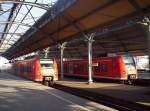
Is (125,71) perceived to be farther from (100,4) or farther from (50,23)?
(100,4)

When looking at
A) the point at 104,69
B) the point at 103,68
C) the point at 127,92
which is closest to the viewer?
the point at 127,92

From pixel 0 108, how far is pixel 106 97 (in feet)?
26.7

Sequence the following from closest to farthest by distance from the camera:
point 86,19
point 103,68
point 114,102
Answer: point 114,102 → point 86,19 → point 103,68

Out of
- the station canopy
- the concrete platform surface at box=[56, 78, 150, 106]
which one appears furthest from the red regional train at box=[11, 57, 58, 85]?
the concrete platform surface at box=[56, 78, 150, 106]

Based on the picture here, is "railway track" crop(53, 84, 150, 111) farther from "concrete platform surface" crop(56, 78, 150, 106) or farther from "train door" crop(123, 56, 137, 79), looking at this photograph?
"train door" crop(123, 56, 137, 79)

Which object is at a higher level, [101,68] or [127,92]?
[101,68]

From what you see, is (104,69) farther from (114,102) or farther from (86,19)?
(114,102)

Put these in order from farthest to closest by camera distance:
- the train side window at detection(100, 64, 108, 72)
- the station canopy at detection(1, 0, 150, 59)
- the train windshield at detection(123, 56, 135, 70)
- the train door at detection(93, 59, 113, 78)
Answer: the train side window at detection(100, 64, 108, 72) < the train door at detection(93, 59, 113, 78) < the train windshield at detection(123, 56, 135, 70) < the station canopy at detection(1, 0, 150, 59)

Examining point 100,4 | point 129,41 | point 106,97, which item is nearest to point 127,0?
point 100,4

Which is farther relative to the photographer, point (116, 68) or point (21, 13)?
point (116, 68)

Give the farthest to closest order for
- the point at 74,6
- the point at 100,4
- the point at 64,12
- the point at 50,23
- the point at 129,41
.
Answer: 1. the point at 129,41
2. the point at 50,23
3. the point at 64,12
4. the point at 74,6
5. the point at 100,4

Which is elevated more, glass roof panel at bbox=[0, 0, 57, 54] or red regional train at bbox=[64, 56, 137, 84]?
glass roof panel at bbox=[0, 0, 57, 54]

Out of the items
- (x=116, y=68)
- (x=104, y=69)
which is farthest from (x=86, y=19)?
(x=104, y=69)

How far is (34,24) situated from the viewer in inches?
1294
